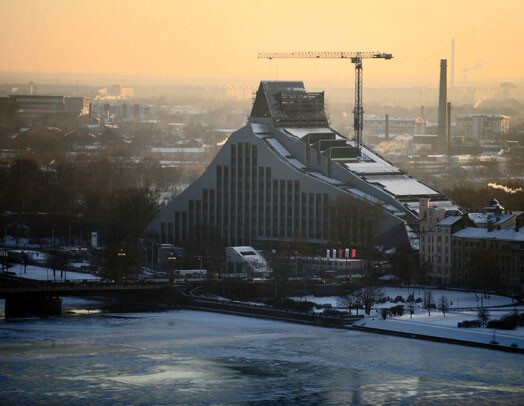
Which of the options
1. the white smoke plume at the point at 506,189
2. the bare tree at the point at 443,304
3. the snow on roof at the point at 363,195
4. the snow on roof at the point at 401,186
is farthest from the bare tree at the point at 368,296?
the white smoke plume at the point at 506,189

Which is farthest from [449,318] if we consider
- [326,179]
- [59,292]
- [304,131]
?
[304,131]

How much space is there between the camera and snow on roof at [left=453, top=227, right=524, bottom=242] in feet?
351

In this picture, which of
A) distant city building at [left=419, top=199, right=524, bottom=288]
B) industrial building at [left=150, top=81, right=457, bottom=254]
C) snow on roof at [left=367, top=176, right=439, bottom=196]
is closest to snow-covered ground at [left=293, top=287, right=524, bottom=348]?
distant city building at [left=419, top=199, right=524, bottom=288]

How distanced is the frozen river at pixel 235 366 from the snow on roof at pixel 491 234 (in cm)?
1903

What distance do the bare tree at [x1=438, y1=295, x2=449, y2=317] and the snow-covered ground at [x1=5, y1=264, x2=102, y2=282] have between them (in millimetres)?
23609

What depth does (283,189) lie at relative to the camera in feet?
418

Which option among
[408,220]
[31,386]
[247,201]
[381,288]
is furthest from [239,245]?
[31,386]

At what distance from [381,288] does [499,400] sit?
109 feet

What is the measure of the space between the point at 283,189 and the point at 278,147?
13.9 ft

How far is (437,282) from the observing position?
108812mm

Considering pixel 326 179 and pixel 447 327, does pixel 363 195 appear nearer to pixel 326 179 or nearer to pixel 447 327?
pixel 326 179

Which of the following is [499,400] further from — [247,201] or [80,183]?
[80,183]

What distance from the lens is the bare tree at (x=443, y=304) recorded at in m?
94.4

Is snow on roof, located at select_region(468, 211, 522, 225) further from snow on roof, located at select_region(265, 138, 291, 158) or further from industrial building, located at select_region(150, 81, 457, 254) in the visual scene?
snow on roof, located at select_region(265, 138, 291, 158)
